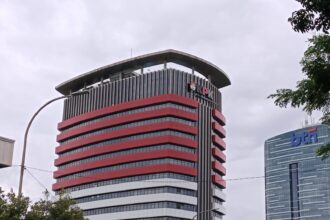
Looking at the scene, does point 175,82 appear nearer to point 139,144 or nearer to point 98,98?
point 139,144

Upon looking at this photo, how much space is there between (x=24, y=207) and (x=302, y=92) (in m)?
20.8

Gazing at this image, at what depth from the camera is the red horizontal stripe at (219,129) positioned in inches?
4673

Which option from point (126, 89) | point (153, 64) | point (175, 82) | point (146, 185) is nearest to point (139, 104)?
point (126, 89)

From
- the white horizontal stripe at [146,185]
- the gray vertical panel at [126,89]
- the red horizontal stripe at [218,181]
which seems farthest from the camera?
the gray vertical panel at [126,89]

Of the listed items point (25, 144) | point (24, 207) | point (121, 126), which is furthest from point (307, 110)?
point (121, 126)

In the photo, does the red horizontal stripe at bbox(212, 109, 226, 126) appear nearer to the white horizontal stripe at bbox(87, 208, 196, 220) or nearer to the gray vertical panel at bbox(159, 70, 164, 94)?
the gray vertical panel at bbox(159, 70, 164, 94)

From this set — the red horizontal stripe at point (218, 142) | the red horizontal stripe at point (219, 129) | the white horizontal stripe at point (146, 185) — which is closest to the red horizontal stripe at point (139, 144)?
the red horizontal stripe at point (218, 142)

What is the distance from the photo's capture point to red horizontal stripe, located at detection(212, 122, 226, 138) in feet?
389

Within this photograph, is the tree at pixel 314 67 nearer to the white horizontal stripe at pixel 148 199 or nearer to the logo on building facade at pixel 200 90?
the white horizontal stripe at pixel 148 199

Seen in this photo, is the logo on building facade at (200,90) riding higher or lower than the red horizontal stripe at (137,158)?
higher

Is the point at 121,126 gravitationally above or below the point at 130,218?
above

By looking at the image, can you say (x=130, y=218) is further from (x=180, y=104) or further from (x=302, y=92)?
(x=302, y=92)

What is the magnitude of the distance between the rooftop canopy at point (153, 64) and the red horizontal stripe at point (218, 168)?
60.0 ft

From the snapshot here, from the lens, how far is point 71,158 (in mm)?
125312
